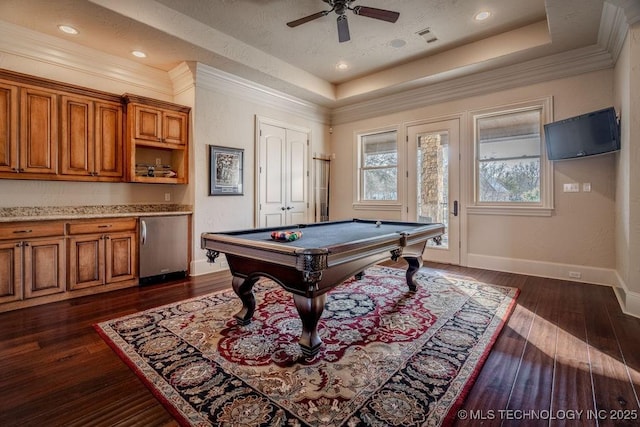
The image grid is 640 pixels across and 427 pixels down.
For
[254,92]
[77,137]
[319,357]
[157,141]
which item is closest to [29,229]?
[77,137]

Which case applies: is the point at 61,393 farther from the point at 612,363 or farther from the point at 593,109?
the point at 593,109

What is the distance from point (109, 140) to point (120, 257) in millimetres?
1558

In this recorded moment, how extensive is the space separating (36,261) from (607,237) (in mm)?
6722

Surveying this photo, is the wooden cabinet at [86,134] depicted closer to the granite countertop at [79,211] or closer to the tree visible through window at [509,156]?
the granite countertop at [79,211]

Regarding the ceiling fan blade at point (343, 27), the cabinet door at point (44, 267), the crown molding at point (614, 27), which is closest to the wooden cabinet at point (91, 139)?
the cabinet door at point (44, 267)

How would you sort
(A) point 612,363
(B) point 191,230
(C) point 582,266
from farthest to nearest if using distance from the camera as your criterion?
(B) point 191,230, (C) point 582,266, (A) point 612,363

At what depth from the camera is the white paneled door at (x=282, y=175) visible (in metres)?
5.43

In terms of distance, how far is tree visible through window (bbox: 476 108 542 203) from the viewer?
14.7 feet

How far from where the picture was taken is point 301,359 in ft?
6.91

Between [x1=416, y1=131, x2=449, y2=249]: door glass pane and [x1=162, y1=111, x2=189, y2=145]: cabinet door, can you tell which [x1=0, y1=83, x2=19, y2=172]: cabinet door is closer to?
[x1=162, y1=111, x2=189, y2=145]: cabinet door

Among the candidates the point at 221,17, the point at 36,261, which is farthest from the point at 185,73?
the point at 36,261

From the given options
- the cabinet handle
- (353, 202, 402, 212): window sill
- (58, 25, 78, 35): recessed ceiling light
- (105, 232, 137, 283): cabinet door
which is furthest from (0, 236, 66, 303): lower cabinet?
(353, 202, 402, 212): window sill

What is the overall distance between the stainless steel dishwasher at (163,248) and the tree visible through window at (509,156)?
461cm

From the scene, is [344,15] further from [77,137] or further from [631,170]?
[77,137]
